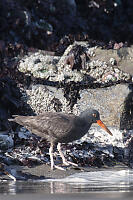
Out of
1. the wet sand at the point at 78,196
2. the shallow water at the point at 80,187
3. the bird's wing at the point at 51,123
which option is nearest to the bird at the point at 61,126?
the bird's wing at the point at 51,123

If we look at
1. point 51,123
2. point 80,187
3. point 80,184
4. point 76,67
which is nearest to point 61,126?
point 51,123

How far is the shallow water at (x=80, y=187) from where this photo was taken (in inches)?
224

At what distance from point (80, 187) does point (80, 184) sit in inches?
16.2

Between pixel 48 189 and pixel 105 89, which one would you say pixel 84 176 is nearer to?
pixel 48 189

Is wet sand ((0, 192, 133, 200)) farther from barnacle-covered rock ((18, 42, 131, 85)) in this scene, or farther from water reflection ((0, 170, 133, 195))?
barnacle-covered rock ((18, 42, 131, 85))

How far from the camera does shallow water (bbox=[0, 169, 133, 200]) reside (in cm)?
569

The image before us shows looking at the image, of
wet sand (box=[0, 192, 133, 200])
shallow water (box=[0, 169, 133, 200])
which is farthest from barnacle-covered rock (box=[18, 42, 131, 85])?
wet sand (box=[0, 192, 133, 200])

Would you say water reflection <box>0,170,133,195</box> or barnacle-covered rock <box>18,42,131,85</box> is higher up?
barnacle-covered rock <box>18,42,131,85</box>

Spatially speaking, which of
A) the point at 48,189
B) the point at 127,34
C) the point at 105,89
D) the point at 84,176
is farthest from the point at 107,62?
the point at 48,189

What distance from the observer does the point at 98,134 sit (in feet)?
35.1

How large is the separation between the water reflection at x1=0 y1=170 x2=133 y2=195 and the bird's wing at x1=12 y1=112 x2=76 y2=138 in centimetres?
104

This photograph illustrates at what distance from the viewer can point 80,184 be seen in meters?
7.02

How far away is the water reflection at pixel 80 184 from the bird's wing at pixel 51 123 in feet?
3.41

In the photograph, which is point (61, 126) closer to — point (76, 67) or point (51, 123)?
point (51, 123)
